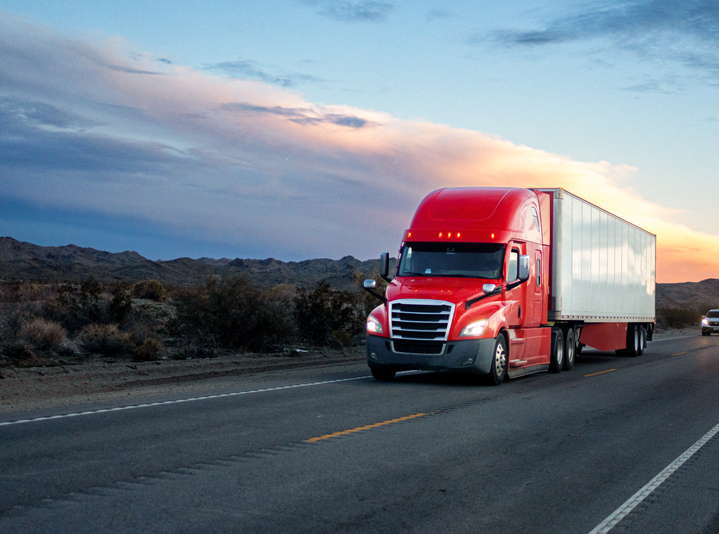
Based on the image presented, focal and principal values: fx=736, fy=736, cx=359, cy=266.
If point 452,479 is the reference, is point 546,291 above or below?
above

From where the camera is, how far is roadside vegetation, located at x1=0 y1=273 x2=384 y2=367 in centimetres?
2072

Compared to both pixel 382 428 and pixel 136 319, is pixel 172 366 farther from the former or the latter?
pixel 382 428

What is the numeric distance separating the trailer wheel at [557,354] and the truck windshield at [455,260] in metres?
4.46

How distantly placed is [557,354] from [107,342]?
12.8m

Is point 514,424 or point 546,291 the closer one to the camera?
point 514,424

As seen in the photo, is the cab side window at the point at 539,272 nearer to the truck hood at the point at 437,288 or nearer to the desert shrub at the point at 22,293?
the truck hood at the point at 437,288

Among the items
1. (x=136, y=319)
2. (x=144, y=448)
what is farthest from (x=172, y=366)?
(x=144, y=448)

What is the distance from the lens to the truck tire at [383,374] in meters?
15.8

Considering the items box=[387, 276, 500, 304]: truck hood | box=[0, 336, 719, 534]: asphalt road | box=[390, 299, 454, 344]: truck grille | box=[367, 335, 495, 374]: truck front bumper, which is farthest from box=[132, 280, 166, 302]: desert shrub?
box=[0, 336, 719, 534]: asphalt road

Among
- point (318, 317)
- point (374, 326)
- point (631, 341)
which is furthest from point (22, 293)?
point (631, 341)

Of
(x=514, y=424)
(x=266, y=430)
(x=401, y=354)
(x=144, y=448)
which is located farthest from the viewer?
(x=401, y=354)

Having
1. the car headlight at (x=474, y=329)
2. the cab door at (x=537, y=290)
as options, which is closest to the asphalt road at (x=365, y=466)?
the car headlight at (x=474, y=329)

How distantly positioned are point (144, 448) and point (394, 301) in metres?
7.38

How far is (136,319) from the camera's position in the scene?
83.6 feet
